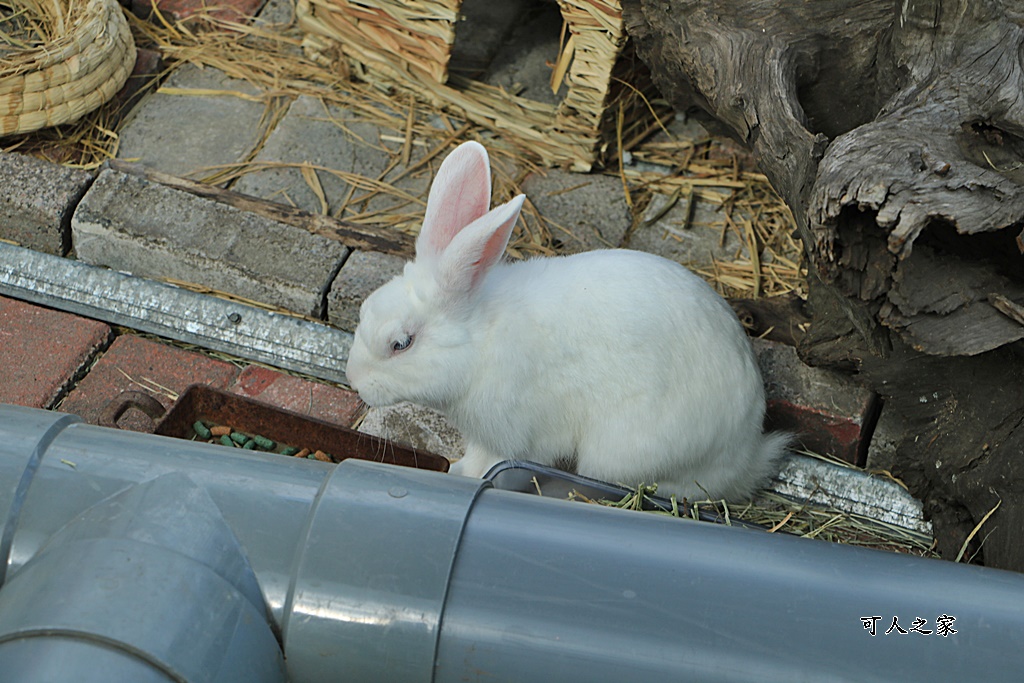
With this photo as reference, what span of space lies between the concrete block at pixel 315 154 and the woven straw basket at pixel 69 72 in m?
0.66

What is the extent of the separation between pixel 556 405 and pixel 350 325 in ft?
2.99

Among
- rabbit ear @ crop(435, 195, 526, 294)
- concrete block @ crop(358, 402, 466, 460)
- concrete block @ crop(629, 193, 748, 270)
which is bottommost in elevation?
concrete block @ crop(358, 402, 466, 460)

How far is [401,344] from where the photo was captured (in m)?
2.51

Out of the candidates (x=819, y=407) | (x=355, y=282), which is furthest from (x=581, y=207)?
(x=819, y=407)

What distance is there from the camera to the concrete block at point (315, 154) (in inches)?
145

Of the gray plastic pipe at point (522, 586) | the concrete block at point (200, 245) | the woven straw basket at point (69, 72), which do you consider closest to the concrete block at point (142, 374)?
the concrete block at point (200, 245)

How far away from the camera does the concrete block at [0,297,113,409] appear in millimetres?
3006

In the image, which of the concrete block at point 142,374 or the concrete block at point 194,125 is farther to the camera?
the concrete block at point 194,125

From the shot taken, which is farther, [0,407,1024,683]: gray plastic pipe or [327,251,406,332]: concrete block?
[327,251,406,332]: concrete block

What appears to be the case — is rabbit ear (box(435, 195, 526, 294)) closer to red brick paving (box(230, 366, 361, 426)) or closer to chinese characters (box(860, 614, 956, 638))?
red brick paving (box(230, 366, 361, 426))

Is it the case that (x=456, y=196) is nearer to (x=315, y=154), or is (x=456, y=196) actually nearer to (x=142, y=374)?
(x=142, y=374)

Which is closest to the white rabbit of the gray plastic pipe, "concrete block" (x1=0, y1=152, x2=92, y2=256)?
the gray plastic pipe

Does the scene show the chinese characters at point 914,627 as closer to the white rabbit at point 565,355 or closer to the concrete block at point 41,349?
the white rabbit at point 565,355

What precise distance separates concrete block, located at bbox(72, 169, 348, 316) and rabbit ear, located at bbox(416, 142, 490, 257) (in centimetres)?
84
